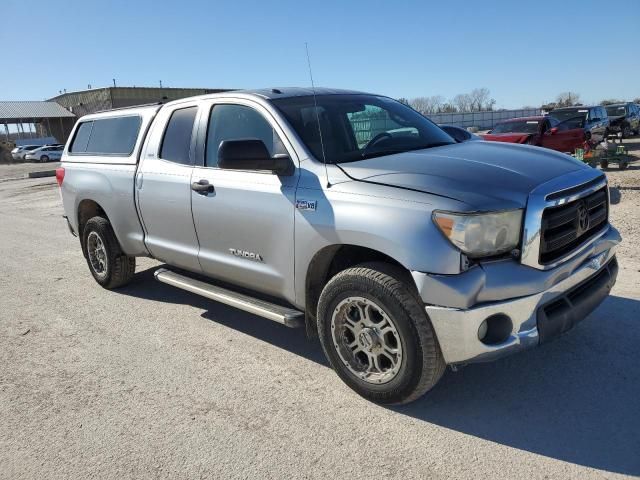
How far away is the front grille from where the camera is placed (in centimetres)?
294

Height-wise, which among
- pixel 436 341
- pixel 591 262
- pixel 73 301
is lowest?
pixel 73 301

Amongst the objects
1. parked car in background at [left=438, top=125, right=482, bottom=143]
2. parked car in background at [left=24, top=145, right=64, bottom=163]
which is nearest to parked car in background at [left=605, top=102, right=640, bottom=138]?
parked car in background at [left=438, top=125, right=482, bottom=143]

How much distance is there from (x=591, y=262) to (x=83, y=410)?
3.38m

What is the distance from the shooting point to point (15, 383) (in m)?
3.95

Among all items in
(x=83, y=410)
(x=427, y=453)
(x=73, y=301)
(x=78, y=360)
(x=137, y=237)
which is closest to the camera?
(x=427, y=453)

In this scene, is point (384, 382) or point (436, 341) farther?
point (384, 382)

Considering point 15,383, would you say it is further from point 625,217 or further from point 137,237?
point 625,217

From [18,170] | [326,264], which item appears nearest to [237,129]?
Result: [326,264]

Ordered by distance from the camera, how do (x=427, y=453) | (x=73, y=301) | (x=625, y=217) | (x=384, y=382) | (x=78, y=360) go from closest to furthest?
(x=427, y=453) → (x=384, y=382) → (x=78, y=360) → (x=73, y=301) → (x=625, y=217)

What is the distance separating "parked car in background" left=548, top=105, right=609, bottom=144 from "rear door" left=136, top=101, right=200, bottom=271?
14982mm

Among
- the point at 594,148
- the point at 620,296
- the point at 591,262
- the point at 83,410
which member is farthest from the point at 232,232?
the point at 594,148

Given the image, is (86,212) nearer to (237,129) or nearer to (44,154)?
(237,129)

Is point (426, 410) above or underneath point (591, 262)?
underneath

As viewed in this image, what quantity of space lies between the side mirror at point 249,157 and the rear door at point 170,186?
966 mm
